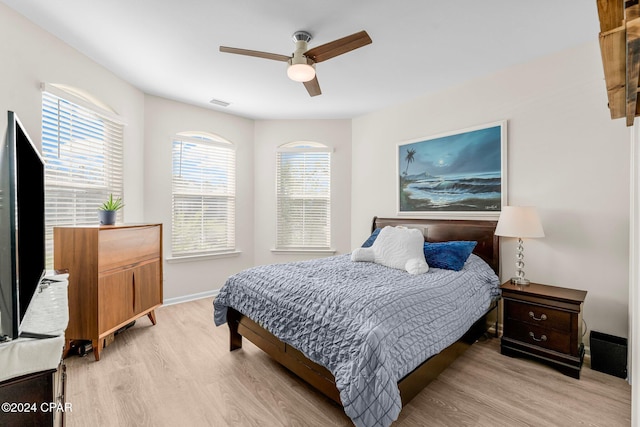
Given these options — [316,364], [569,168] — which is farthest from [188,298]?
[569,168]

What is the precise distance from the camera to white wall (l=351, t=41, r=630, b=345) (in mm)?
2338

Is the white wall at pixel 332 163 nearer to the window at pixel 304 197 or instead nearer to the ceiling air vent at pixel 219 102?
the window at pixel 304 197

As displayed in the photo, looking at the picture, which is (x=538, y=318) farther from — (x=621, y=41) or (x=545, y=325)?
(x=621, y=41)

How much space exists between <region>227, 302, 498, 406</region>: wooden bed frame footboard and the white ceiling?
7.58 feet

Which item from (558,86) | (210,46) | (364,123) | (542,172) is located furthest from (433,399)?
(364,123)

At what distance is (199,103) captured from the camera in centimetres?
391

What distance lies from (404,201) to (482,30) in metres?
2.00

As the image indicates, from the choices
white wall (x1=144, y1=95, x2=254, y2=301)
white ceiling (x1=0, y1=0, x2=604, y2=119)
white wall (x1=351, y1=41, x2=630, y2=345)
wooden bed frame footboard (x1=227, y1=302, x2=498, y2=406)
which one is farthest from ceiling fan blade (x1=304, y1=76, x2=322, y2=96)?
white wall (x1=144, y1=95, x2=254, y2=301)

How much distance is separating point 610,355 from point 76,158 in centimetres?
485

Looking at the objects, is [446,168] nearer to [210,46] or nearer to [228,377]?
[210,46]

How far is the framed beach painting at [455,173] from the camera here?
9.88 feet

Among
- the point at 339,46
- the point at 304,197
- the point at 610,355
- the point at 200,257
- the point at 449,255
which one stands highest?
the point at 339,46

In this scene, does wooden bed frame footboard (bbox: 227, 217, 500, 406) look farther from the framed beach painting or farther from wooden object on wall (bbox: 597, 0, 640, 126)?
wooden object on wall (bbox: 597, 0, 640, 126)

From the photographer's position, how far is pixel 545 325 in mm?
2309
